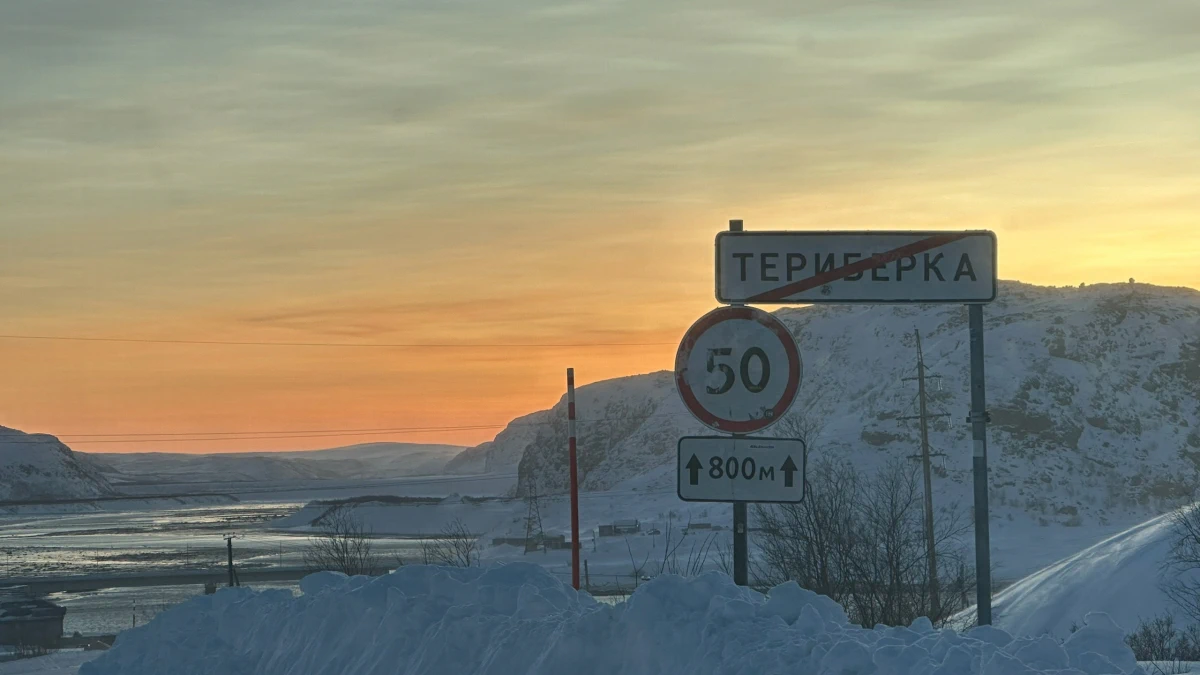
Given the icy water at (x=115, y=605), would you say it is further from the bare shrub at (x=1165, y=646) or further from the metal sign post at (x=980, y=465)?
the metal sign post at (x=980, y=465)

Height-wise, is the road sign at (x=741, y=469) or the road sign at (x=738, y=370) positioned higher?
the road sign at (x=738, y=370)

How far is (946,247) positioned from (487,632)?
3502mm

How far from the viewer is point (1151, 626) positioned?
1008 inches

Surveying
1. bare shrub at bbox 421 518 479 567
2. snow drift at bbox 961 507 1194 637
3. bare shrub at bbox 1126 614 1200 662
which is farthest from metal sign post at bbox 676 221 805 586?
snow drift at bbox 961 507 1194 637

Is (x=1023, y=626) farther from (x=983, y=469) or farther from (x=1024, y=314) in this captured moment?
(x=1024, y=314)

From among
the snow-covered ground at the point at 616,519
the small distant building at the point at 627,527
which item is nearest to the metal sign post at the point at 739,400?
the snow-covered ground at the point at 616,519

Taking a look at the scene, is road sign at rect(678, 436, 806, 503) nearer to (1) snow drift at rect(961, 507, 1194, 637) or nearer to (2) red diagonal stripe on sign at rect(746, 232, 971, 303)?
(2) red diagonal stripe on sign at rect(746, 232, 971, 303)

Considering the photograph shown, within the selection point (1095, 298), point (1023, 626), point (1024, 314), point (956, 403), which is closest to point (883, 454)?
point (956, 403)

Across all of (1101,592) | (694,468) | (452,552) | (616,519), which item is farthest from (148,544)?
(694,468)

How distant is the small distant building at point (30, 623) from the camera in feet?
122

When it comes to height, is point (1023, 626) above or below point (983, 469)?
below

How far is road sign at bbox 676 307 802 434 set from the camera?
24.3ft

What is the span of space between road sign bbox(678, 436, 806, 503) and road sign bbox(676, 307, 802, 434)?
12 cm

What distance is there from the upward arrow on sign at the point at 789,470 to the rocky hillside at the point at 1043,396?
254 ft
